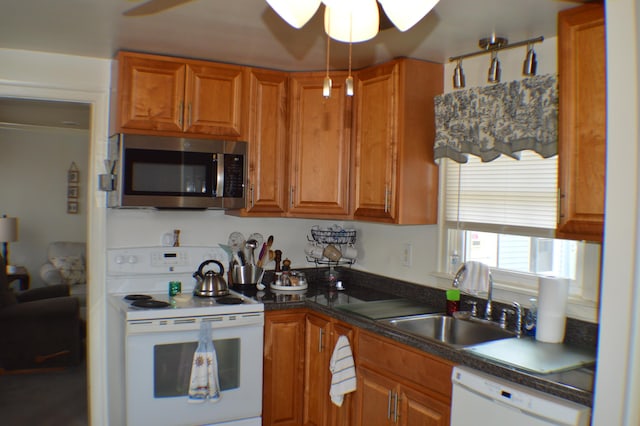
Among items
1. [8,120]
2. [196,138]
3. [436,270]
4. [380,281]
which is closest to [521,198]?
[436,270]

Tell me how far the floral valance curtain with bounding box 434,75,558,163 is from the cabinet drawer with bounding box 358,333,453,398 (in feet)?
3.28

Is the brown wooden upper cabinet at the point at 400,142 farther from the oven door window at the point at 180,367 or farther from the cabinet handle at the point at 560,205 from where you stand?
the oven door window at the point at 180,367

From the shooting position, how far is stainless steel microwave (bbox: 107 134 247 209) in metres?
2.94

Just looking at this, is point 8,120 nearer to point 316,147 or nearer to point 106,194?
point 106,194

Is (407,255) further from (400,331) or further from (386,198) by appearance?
(400,331)

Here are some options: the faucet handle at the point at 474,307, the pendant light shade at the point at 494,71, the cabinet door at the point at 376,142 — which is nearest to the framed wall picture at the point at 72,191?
the cabinet door at the point at 376,142

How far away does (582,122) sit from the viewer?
201 cm

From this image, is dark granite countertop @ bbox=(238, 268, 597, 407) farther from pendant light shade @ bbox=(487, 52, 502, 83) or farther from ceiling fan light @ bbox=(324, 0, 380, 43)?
ceiling fan light @ bbox=(324, 0, 380, 43)

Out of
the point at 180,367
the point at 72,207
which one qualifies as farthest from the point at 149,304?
the point at 72,207

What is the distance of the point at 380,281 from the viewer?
3477 mm

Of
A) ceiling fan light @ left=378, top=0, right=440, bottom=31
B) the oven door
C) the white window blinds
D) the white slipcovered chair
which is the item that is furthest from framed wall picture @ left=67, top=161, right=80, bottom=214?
ceiling fan light @ left=378, top=0, right=440, bottom=31

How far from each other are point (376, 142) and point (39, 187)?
525 centimetres

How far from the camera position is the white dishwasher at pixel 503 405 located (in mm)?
1723

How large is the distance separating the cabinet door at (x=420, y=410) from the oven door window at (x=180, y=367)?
96cm
